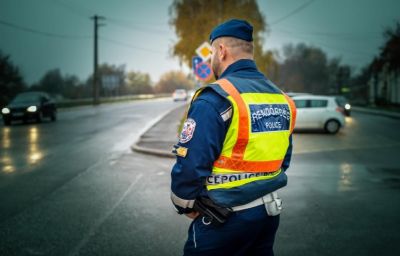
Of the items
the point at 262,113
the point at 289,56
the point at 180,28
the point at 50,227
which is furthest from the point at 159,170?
the point at 289,56

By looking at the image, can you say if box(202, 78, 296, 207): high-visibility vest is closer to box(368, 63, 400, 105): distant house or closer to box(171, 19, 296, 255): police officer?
box(171, 19, 296, 255): police officer

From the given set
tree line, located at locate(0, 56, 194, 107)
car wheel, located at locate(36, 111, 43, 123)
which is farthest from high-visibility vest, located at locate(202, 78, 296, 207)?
tree line, located at locate(0, 56, 194, 107)

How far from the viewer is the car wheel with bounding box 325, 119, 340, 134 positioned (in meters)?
18.4

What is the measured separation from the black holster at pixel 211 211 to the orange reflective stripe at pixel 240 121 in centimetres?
27

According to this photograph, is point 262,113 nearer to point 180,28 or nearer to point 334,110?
point 334,110

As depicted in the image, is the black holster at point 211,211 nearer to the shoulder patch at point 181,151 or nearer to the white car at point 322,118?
the shoulder patch at point 181,151

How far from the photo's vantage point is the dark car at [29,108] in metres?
22.5

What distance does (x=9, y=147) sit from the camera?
13.4m

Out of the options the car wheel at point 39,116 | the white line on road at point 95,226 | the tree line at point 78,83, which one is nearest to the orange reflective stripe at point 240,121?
the white line on road at point 95,226

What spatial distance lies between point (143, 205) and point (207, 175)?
14.5 ft

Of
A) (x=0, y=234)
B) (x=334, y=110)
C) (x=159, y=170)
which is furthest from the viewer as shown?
(x=334, y=110)

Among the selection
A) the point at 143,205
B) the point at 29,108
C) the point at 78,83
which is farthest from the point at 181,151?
the point at 78,83

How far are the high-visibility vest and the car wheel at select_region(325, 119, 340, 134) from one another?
16.8 m

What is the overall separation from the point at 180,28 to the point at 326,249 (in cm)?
3162
